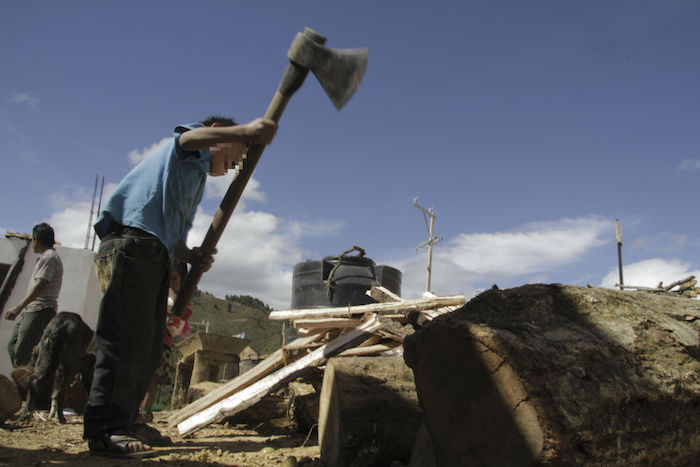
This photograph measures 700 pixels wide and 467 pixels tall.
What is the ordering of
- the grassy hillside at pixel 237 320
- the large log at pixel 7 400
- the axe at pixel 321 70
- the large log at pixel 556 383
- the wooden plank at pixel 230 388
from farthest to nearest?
1. the grassy hillside at pixel 237 320
2. the wooden plank at pixel 230 388
3. the large log at pixel 7 400
4. the axe at pixel 321 70
5. the large log at pixel 556 383

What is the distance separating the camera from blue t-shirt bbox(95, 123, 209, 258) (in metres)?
2.73

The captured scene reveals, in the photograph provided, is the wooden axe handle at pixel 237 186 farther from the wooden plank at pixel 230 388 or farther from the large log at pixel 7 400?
the large log at pixel 7 400

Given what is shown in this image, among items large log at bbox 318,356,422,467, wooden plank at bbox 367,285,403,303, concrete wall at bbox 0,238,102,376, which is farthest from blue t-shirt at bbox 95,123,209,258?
concrete wall at bbox 0,238,102,376

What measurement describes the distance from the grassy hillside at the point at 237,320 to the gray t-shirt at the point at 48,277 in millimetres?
39632

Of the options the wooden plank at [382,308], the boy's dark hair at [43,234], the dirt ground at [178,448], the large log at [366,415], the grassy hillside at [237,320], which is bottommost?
the dirt ground at [178,448]

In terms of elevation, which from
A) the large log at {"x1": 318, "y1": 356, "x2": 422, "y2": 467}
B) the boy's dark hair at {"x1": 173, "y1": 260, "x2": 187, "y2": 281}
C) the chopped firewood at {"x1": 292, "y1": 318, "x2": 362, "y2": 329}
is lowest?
the large log at {"x1": 318, "y1": 356, "x2": 422, "y2": 467}

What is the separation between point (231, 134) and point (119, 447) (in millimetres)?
1791

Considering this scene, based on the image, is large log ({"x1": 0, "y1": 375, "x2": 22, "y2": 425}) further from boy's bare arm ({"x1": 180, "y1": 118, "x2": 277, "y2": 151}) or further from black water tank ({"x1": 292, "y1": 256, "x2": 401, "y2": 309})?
black water tank ({"x1": 292, "y1": 256, "x2": 401, "y2": 309})

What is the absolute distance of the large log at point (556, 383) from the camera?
1618 mm

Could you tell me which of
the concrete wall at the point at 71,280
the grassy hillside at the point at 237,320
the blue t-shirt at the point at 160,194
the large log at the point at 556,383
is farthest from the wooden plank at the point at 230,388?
the grassy hillside at the point at 237,320


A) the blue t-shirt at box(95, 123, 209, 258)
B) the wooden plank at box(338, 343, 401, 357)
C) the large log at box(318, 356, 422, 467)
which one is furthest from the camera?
the wooden plank at box(338, 343, 401, 357)

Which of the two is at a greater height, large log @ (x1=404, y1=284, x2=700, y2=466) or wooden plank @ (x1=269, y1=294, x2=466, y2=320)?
wooden plank @ (x1=269, y1=294, x2=466, y2=320)

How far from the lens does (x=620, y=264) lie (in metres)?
21.7

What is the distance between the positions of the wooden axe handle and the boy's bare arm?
15cm
